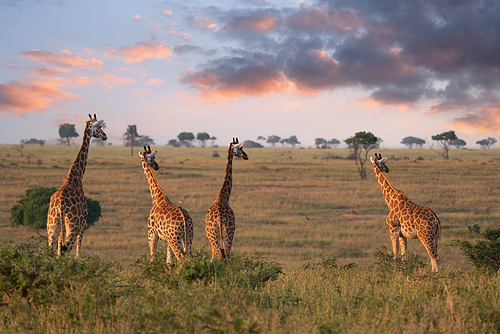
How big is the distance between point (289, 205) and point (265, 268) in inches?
869

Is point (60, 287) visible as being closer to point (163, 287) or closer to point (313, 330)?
point (163, 287)

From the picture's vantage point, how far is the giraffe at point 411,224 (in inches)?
396

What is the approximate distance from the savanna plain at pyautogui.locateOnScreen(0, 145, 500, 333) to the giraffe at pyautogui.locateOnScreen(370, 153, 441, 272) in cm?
45

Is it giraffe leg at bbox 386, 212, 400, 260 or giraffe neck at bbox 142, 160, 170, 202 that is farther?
giraffe leg at bbox 386, 212, 400, 260

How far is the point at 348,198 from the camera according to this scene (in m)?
33.7

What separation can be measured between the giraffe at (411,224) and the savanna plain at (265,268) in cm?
45

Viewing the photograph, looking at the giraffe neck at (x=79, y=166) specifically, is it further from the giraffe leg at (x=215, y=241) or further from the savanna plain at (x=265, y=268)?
the giraffe leg at (x=215, y=241)

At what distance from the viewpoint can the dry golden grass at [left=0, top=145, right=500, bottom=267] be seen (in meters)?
19.3

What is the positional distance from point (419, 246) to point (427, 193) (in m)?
19.1

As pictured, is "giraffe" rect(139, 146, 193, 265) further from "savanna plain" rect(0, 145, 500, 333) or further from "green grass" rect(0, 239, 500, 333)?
"savanna plain" rect(0, 145, 500, 333)

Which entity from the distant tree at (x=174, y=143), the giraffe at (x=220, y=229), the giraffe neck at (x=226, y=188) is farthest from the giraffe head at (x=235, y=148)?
the distant tree at (x=174, y=143)

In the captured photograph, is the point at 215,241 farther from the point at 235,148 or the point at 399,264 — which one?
the point at 399,264

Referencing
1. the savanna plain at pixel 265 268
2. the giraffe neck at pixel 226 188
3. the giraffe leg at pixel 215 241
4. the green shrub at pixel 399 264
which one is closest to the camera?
the savanna plain at pixel 265 268

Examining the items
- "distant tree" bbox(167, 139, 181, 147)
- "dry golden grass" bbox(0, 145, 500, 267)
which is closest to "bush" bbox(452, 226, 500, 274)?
"dry golden grass" bbox(0, 145, 500, 267)
